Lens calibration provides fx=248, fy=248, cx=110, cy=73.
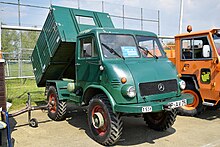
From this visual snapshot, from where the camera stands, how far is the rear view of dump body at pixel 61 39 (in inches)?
269

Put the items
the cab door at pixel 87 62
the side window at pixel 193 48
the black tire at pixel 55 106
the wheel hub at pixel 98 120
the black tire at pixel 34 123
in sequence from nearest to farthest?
the wheel hub at pixel 98 120 → the cab door at pixel 87 62 → the black tire at pixel 34 123 → the black tire at pixel 55 106 → the side window at pixel 193 48

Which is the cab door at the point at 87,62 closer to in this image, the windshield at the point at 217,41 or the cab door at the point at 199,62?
the cab door at the point at 199,62

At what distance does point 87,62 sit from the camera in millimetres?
5672

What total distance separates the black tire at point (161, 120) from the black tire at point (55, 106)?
7.77ft

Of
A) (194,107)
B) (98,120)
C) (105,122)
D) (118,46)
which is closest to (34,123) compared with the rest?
(98,120)

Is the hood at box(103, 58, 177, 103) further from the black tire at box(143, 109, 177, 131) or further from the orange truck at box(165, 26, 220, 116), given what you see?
the orange truck at box(165, 26, 220, 116)

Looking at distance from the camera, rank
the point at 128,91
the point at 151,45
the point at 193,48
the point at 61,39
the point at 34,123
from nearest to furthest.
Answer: the point at 128,91 < the point at 151,45 < the point at 34,123 < the point at 61,39 < the point at 193,48

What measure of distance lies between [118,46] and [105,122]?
1666mm

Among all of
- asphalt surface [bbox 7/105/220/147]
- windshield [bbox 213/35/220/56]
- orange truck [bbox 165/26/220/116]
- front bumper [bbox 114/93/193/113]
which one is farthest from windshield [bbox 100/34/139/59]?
windshield [bbox 213/35/220/56]

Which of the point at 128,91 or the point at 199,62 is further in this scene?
the point at 199,62

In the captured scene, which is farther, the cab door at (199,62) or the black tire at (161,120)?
the cab door at (199,62)

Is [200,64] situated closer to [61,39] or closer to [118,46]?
[118,46]

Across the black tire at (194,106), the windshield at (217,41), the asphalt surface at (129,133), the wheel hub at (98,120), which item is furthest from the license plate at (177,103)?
the windshield at (217,41)

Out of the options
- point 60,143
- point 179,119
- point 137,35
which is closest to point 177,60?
point 179,119
